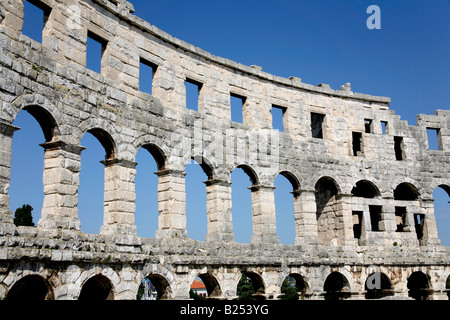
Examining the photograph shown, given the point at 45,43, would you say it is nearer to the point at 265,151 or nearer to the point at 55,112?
the point at 55,112

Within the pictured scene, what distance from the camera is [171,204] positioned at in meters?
13.9

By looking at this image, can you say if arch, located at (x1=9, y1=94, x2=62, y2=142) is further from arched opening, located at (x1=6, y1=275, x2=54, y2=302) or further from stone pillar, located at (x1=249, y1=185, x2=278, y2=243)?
stone pillar, located at (x1=249, y1=185, x2=278, y2=243)

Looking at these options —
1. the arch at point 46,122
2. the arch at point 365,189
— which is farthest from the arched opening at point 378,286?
the arch at point 46,122

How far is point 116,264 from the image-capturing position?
12.0 meters

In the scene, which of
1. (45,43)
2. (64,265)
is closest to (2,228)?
(64,265)

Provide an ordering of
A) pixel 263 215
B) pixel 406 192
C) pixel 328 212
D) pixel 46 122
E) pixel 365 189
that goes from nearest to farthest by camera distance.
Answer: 1. pixel 46 122
2. pixel 263 215
3. pixel 328 212
4. pixel 365 189
5. pixel 406 192

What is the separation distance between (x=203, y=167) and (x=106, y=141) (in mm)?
3587

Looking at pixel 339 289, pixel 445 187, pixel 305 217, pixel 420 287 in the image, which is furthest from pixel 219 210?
pixel 445 187

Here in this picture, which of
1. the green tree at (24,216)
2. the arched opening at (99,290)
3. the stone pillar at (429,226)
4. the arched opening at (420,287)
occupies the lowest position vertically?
the arched opening at (420,287)

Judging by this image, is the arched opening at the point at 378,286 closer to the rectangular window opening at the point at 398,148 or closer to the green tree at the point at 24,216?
the rectangular window opening at the point at 398,148

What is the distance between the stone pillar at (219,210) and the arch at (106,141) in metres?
3.53

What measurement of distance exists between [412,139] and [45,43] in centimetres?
1507

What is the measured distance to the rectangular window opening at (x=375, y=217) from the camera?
64.0 feet

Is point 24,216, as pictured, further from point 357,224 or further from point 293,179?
point 357,224
